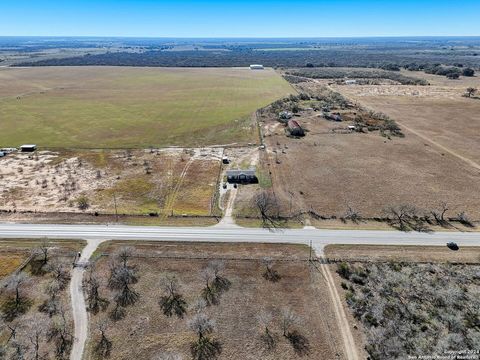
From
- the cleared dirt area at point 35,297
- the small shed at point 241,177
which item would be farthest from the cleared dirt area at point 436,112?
the cleared dirt area at point 35,297

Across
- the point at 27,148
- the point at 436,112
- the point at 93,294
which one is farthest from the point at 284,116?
the point at 93,294

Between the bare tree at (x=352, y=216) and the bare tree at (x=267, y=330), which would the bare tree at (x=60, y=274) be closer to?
the bare tree at (x=267, y=330)

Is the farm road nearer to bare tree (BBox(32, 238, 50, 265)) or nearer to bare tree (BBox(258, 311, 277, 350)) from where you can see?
bare tree (BBox(32, 238, 50, 265))

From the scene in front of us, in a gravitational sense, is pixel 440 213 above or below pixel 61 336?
above

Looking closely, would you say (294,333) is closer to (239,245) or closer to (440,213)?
(239,245)

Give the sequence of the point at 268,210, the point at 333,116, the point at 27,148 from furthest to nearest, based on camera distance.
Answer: the point at 333,116 → the point at 27,148 → the point at 268,210

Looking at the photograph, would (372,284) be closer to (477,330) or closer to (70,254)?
(477,330)

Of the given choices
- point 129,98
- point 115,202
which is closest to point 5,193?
point 115,202
